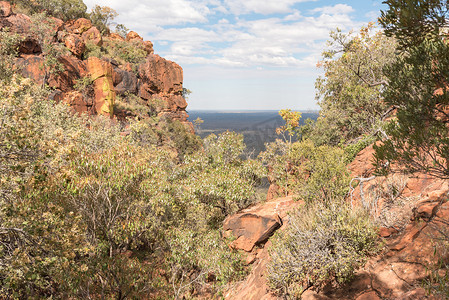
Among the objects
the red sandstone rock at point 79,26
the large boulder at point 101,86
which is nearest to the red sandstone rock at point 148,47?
the red sandstone rock at point 79,26

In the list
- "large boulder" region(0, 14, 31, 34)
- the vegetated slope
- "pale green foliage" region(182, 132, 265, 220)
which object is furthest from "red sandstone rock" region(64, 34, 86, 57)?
"pale green foliage" region(182, 132, 265, 220)

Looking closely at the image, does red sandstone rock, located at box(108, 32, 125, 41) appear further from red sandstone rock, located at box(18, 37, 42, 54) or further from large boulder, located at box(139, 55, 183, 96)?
red sandstone rock, located at box(18, 37, 42, 54)

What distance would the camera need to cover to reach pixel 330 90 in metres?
29.8

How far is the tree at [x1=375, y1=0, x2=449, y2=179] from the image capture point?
17.1 ft

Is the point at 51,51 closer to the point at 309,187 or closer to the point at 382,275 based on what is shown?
the point at 309,187

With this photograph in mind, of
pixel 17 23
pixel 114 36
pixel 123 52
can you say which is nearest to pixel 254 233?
pixel 17 23

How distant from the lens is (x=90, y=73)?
46406 millimetres

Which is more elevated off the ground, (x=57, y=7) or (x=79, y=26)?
(x=57, y=7)

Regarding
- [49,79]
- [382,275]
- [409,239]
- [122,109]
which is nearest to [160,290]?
[382,275]

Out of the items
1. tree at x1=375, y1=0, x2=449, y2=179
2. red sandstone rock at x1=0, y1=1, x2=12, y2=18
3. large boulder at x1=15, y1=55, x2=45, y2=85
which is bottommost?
tree at x1=375, y1=0, x2=449, y2=179

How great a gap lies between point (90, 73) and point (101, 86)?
10.6 ft

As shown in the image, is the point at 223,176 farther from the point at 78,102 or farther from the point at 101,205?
the point at 78,102

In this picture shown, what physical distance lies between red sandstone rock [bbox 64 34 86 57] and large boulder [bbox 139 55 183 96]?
12.8m

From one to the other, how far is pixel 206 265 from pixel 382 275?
8.39m
